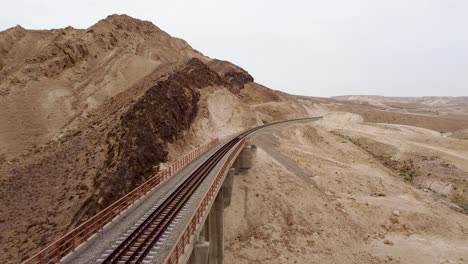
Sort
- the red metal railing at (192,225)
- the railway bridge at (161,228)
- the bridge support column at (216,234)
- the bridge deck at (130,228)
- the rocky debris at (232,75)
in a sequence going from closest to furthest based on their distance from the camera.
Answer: the red metal railing at (192,225) → the railway bridge at (161,228) → the bridge deck at (130,228) → the bridge support column at (216,234) → the rocky debris at (232,75)

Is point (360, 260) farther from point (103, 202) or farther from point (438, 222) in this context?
point (103, 202)

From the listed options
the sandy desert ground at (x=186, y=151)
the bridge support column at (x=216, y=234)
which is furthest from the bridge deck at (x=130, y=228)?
the sandy desert ground at (x=186, y=151)

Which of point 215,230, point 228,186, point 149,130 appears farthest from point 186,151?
point 215,230

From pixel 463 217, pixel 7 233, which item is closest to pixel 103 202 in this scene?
pixel 7 233

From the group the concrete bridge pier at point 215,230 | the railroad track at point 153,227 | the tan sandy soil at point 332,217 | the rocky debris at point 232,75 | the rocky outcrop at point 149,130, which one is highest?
the rocky debris at point 232,75

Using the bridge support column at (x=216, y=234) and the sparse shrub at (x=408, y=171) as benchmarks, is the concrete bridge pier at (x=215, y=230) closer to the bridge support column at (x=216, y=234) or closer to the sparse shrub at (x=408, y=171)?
the bridge support column at (x=216, y=234)

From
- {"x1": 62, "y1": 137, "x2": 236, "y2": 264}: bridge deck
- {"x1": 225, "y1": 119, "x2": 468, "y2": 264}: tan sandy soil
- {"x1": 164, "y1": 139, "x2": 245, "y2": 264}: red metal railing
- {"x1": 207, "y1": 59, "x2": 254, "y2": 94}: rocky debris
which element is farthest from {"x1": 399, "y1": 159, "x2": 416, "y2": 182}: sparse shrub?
{"x1": 207, "y1": 59, "x2": 254, "y2": 94}: rocky debris

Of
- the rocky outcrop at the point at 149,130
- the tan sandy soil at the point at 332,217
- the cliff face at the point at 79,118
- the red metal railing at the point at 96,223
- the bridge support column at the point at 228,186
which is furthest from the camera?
the rocky outcrop at the point at 149,130

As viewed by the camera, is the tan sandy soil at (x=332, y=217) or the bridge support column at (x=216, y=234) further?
the tan sandy soil at (x=332, y=217)
